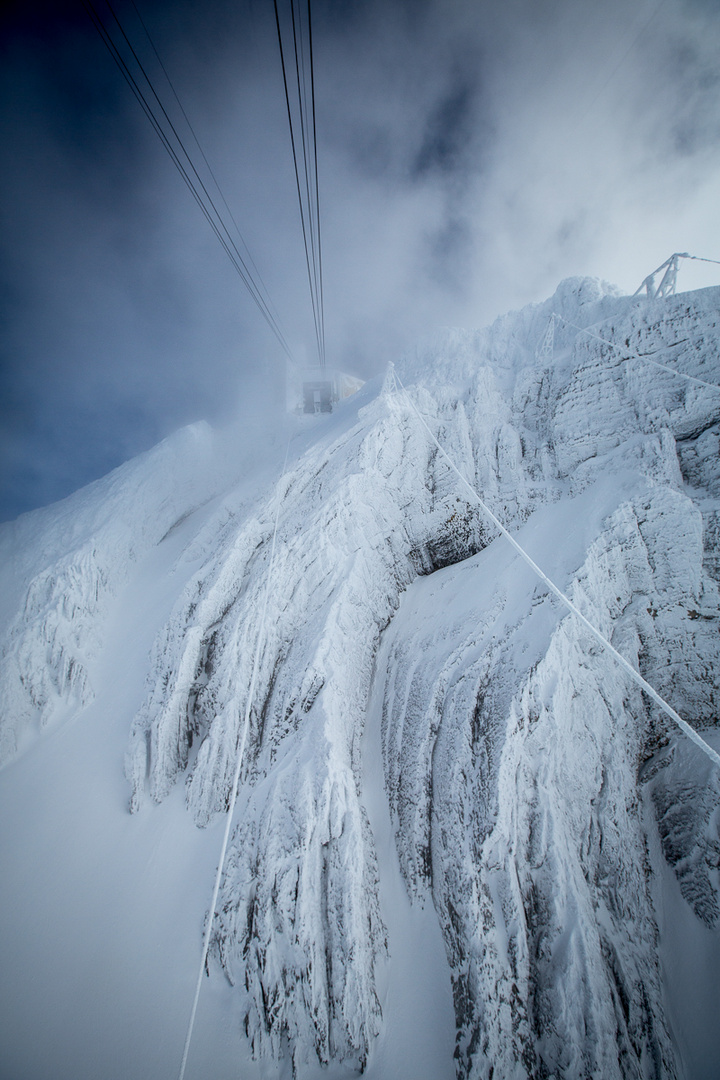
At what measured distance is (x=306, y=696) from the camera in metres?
8.84

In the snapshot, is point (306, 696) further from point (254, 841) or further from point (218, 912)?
point (218, 912)

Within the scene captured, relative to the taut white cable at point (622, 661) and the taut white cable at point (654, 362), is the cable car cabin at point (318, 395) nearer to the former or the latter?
the taut white cable at point (654, 362)

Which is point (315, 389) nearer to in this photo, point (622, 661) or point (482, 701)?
point (482, 701)

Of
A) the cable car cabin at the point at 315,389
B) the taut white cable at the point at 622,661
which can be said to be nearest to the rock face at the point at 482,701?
the taut white cable at the point at 622,661

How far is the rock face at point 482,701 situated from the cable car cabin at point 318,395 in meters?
15.6

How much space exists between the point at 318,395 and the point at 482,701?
1036 inches

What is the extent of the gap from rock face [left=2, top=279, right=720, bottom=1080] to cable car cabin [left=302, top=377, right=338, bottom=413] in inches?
615

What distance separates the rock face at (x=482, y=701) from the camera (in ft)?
19.4

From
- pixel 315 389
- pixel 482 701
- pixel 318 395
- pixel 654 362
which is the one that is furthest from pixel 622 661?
pixel 315 389

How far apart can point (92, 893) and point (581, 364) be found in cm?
2026

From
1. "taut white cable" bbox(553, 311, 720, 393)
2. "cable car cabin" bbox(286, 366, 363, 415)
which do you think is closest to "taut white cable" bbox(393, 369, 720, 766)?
"taut white cable" bbox(553, 311, 720, 393)

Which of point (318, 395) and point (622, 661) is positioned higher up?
point (318, 395)

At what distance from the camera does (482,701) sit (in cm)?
761

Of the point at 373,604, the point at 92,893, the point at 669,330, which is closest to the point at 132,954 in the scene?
the point at 92,893
